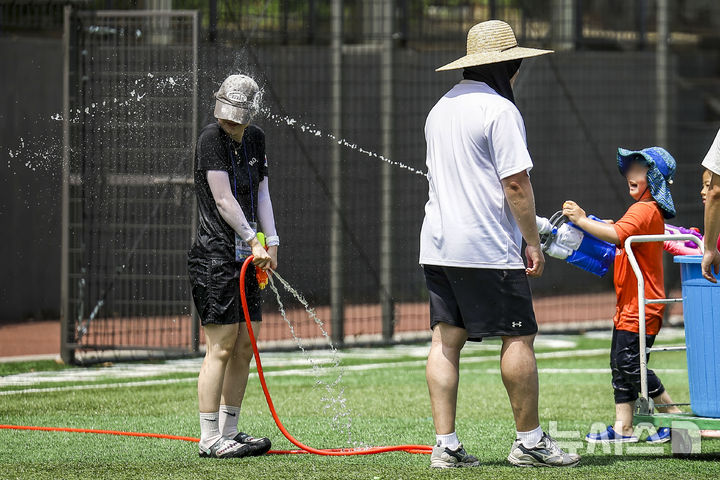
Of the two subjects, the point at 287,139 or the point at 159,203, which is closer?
the point at 159,203

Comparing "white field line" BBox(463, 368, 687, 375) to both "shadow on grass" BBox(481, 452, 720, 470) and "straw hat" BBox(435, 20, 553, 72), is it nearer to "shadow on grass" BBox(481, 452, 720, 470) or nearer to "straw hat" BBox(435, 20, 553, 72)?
"shadow on grass" BBox(481, 452, 720, 470)

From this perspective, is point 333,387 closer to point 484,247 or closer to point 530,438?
point 530,438

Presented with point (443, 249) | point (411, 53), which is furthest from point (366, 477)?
point (411, 53)

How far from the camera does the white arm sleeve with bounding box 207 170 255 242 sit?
5688 millimetres

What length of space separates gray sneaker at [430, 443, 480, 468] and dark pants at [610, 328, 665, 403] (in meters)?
1.21

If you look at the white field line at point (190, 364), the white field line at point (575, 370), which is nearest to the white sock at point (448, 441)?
the white field line at point (575, 370)

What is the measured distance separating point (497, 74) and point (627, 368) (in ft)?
5.79

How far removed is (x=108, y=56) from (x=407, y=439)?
16.0 feet

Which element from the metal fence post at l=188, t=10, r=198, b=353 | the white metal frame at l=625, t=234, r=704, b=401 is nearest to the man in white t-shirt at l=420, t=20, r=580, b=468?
the white metal frame at l=625, t=234, r=704, b=401

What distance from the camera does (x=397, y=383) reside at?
8.69 metres

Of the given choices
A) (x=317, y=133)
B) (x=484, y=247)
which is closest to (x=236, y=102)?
(x=484, y=247)

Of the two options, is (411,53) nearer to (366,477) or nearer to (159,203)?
(159,203)

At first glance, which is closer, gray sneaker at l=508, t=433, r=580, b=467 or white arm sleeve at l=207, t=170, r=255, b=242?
gray sneaker at l=508, t=433, r=580, b=467

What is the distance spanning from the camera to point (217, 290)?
18.9ft
